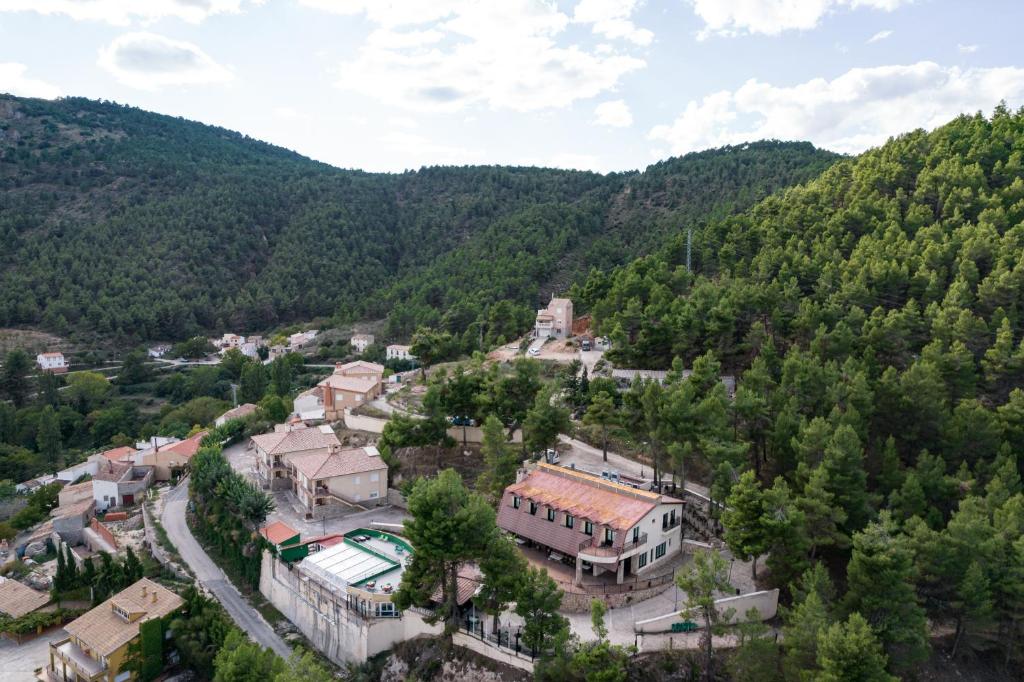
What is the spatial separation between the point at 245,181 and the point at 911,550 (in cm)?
17045

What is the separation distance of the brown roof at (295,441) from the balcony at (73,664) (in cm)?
1498

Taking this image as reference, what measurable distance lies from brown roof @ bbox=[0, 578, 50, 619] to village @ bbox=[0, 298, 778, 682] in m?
0.12

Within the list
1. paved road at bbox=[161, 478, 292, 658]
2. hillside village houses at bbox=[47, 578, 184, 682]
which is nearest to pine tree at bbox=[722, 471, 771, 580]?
paved road at bbox=[161, 478, 292, 658]

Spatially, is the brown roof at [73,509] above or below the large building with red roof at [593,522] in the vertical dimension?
below

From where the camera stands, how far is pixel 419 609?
94.9ft

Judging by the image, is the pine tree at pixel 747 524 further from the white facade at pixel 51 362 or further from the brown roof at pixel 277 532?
the white facade at pixel 51 362

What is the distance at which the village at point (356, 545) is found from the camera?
28406 millimetres

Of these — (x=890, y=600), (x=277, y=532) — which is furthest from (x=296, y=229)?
(x=890, y=600)

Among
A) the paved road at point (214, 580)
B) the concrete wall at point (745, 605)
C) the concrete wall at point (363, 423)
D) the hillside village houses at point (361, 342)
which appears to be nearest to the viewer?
the concrete wall at point (745, 605)

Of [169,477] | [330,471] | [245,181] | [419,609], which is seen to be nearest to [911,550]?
[419,609]

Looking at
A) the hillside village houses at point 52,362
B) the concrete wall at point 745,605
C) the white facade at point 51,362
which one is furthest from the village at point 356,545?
the white facade at point 51,362

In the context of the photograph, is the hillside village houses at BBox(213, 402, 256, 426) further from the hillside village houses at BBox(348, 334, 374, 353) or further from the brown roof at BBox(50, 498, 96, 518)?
the hillside village houses at BBox(348, 334, 374, 353)

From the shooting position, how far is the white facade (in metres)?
91.2

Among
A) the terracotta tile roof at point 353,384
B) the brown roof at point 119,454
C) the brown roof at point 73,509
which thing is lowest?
the brown roof at point 73,509
